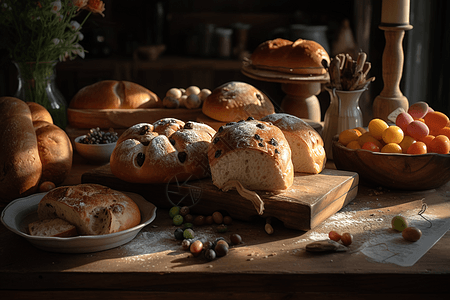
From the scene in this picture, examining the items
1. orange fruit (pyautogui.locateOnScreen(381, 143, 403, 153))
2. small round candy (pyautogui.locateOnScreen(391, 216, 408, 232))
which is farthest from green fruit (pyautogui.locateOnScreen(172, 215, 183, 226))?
orange fruit (pyautogui.locateOnScreen(381, 143, 403, 153))

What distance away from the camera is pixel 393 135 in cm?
144

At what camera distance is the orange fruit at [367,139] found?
1483mm

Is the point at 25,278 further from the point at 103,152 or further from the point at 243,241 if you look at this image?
the point at 103,152

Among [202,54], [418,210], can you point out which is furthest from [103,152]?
[202,54]

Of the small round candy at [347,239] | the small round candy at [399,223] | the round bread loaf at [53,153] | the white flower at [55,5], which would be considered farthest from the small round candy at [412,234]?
the white flower at [55,5]

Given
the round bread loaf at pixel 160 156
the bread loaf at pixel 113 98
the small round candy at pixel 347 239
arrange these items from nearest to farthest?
the small round candy at pixel 347 239 → the round bread loaf at pixel 160 156 → the bread loaf at pixel 113 98

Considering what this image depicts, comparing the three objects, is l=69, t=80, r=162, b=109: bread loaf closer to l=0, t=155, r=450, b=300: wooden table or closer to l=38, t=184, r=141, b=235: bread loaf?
l=38, t=184, r=141, b=235: bread loaf

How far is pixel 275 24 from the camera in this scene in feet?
15.1

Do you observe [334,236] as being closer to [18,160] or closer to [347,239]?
[347,239]

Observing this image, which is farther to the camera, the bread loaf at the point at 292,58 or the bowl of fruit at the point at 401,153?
the bread loaf at the point at 292,58

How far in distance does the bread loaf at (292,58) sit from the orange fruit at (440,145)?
65cm

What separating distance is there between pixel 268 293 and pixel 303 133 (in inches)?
22.3

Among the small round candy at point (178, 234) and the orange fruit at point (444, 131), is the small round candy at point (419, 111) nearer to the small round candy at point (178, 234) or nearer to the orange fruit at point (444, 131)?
the orange fruit at point (444, 131)

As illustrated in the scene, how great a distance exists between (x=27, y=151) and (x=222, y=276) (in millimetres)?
798
